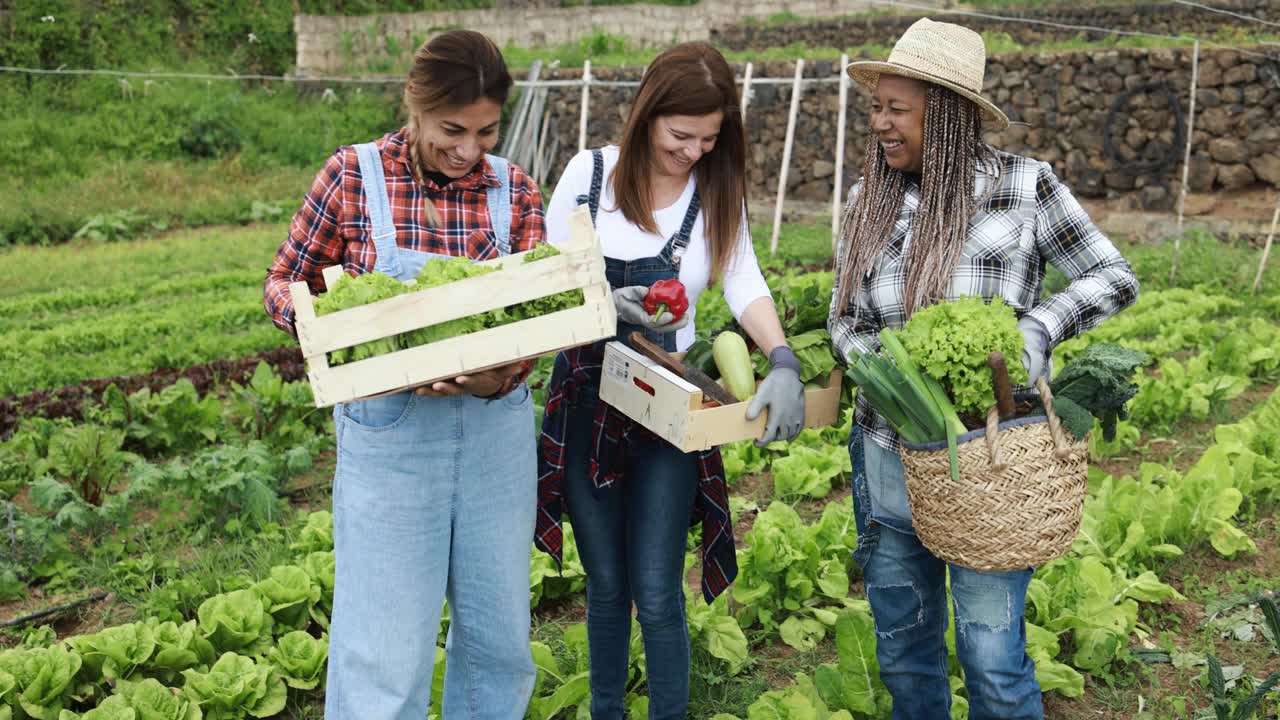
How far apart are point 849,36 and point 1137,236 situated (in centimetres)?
731

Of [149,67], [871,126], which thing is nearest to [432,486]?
A: [871,126]

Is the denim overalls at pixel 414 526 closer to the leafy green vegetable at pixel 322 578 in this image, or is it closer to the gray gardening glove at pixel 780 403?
the gray gardening glove at pixel 780 403

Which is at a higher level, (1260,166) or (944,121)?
(944,121)

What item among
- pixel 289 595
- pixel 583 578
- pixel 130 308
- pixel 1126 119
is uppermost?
pixel 1126 119

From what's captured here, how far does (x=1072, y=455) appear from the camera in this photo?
2.30 metres

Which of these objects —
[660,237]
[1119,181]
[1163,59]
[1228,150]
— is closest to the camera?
[660,237]

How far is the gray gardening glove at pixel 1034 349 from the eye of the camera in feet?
7.82

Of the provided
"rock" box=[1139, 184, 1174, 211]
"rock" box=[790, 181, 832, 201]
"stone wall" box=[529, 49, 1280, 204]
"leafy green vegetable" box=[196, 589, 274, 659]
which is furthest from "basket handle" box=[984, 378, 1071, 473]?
"rock" box=[790, 181, 832, 201]

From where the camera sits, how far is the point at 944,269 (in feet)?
8.18

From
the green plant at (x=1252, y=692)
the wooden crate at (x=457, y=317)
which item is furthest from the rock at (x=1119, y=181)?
the wooden crate at (x=457, y=317)

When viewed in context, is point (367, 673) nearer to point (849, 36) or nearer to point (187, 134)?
point (187, 134)

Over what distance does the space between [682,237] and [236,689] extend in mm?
1836

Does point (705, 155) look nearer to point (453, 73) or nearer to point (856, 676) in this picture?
point (453, 73)

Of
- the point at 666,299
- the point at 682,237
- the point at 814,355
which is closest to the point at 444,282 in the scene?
the point at 666,299
